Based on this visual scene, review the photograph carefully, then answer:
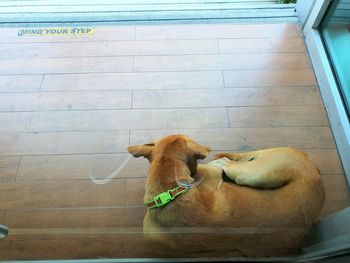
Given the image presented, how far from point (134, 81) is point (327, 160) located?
1.16 m

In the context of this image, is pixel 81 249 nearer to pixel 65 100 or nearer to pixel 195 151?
pixel 195 151

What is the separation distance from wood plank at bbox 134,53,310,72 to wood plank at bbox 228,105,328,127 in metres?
0.32

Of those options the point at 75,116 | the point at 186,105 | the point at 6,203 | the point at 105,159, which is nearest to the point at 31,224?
the point at 6,203

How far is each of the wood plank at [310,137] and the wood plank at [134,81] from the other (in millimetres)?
500

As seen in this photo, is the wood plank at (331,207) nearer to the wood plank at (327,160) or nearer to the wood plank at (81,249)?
the wood plank at (327,160)

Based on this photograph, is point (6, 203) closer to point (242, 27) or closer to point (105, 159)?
point (105, 159)

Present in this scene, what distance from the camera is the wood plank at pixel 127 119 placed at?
70.7 inches

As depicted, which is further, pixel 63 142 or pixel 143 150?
pixel 63 142

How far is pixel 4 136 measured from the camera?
177cm

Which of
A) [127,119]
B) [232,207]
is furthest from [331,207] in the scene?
[127,119]

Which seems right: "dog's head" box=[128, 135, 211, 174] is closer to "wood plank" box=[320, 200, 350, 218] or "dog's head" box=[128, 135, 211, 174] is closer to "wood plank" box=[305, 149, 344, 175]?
"wood plank" box=[320, 200, 350, 218]

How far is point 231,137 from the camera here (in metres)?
1.76

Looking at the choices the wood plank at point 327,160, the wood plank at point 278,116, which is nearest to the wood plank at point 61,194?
the wood plank at point 278,116

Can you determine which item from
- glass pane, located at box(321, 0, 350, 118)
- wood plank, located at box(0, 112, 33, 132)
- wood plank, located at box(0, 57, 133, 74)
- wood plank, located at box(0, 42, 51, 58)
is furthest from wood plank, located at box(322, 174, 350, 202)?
wood plank, located at box(0, 42, 51, 58)
